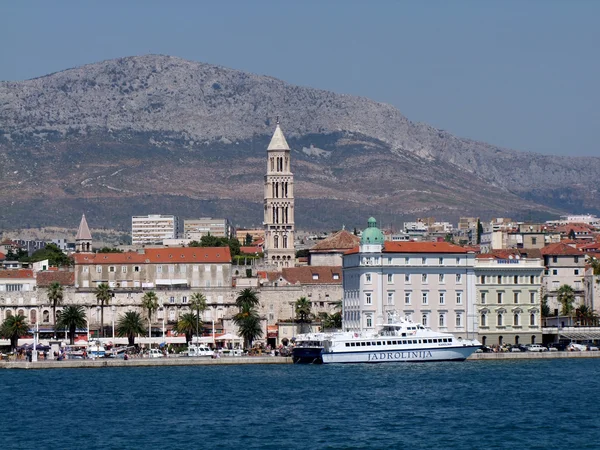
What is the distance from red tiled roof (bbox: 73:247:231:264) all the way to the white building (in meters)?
29.0

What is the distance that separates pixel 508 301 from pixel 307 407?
47491 mm

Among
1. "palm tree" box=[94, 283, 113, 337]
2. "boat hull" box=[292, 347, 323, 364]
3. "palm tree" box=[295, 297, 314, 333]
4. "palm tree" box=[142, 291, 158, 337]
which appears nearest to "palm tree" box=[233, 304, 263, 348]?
"palm tree" box=[295, 297, 314, 333]

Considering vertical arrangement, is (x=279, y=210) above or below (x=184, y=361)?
above

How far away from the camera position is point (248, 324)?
5039 inches

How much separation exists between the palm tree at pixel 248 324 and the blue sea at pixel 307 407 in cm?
1831

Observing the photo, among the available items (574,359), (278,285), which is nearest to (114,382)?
(574,359)

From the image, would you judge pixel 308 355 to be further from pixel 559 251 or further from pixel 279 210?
pixel 279 210

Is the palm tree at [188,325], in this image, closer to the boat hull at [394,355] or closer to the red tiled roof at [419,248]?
the red tiled roof at [419,248]

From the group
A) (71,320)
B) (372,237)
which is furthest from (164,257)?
(372,237)

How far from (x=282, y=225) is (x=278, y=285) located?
34.4 m

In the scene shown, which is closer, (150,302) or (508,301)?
(508,301)

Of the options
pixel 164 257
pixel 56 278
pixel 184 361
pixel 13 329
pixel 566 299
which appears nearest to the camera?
pixel 184 361

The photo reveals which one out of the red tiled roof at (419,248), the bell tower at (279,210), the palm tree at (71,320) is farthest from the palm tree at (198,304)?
the bell tower at (279,210)

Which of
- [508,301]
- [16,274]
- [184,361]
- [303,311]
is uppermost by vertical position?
[16,274]
